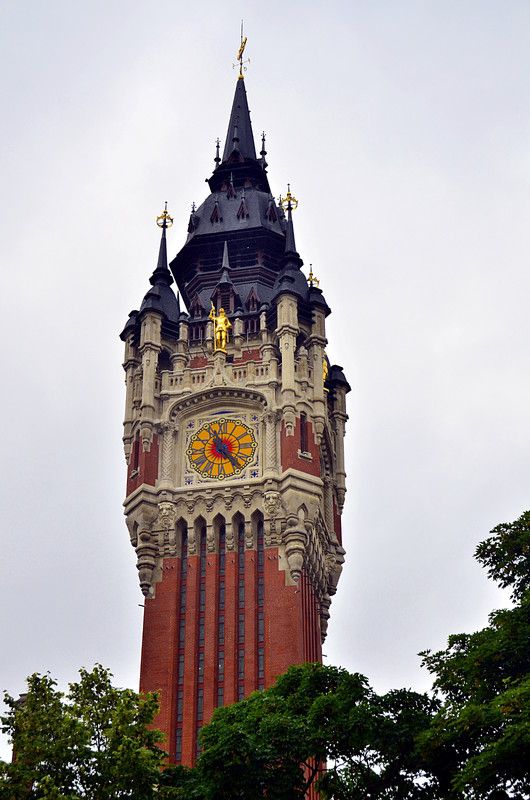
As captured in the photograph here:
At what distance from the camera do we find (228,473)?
7138cm

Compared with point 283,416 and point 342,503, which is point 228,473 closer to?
point 283,416

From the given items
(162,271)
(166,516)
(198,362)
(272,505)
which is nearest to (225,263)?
(162,271)

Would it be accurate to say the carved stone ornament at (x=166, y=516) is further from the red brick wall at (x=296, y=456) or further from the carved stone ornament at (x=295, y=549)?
the red brick wall at (x=296, y=456)

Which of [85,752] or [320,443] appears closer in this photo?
[85,752]

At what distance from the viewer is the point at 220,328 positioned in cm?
7619

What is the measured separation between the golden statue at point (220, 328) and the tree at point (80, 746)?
36.0 meters

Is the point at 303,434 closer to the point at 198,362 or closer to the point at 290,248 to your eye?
the point at 198,362

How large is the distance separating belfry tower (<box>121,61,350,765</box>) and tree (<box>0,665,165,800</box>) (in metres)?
23.1

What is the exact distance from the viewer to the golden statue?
75.6 meters

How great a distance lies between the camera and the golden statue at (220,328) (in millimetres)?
75625

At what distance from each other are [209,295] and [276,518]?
15.9 metres

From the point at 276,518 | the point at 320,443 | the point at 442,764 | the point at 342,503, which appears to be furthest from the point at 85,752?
the point at 342,503

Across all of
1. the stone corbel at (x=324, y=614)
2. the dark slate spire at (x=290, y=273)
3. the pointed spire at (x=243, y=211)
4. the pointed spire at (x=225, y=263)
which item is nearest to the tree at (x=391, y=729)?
the stone corbel at (x=324, y=614)

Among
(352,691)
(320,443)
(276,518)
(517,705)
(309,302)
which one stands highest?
(309,302)
